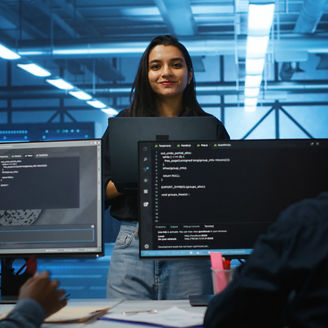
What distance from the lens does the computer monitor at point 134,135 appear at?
1.66 metres

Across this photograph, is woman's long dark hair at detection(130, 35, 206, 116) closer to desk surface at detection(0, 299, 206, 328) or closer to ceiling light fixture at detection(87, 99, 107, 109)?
desk surface at detection(0, 299, 206, 328)

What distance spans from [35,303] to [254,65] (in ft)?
18.2

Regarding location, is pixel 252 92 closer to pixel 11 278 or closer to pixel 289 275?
pixel 11 278

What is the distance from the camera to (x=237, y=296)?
781 mm

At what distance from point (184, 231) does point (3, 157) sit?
67 cm

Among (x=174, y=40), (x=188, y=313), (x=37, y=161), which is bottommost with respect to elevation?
(x=188, y=313)

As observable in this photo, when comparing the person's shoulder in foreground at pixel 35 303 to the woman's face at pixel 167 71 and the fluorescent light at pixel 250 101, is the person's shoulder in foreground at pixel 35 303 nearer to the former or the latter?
the woman's face at pixel 167 71

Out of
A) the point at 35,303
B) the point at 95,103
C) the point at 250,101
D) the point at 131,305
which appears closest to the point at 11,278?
the point at 131,305

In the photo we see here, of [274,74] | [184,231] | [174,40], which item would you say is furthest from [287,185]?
[274,74]

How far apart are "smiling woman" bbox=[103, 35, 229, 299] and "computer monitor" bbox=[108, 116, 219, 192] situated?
68 millimetres

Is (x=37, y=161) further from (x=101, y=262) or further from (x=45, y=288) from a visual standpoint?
(x=101, y=262)

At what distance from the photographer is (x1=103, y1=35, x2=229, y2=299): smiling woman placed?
64.7 inches

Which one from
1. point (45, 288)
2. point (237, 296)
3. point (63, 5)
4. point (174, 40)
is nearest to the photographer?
point (237, 296)

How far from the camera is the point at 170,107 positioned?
197cm
